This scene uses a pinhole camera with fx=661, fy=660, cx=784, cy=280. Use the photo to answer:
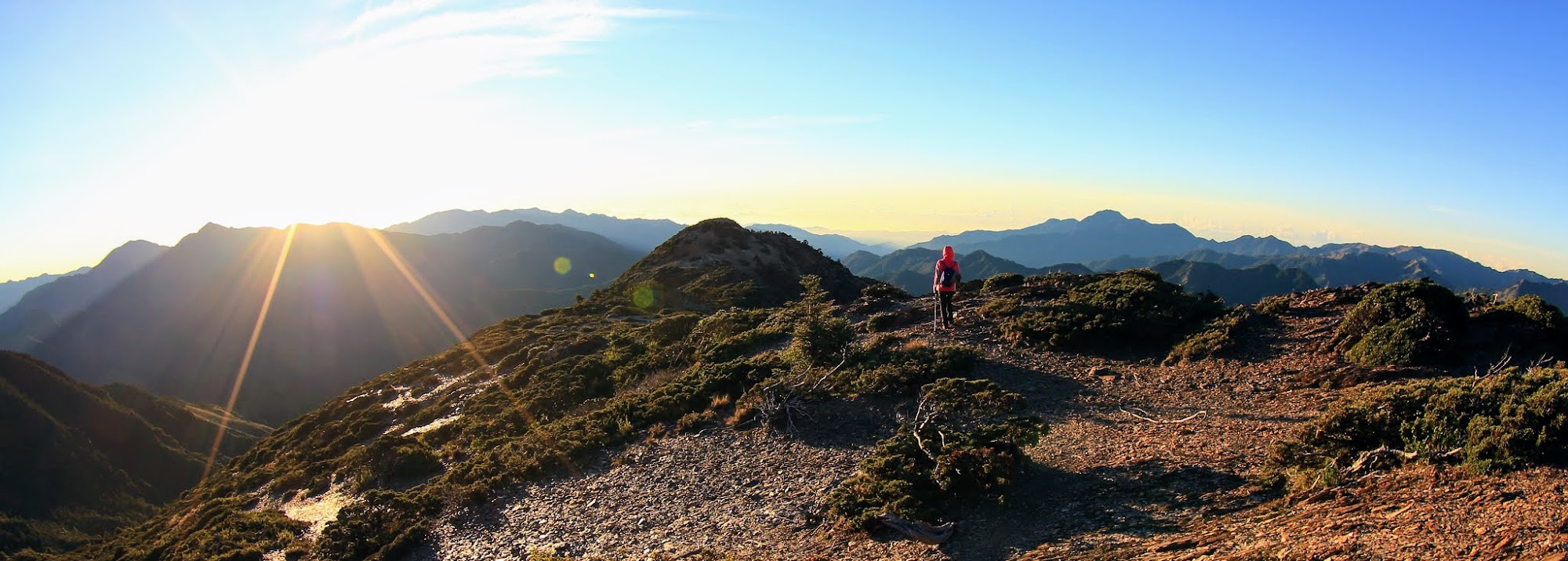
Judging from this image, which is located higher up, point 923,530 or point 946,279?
point 946,279

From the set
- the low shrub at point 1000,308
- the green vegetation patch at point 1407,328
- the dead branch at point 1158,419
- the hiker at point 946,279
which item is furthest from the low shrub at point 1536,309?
the hiker at point 946,279

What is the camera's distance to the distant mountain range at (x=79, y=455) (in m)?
39.9

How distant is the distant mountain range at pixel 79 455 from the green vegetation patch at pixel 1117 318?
47603 mm

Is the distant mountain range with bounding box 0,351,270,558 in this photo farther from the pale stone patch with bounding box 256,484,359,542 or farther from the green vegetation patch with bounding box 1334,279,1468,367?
the green vegetation patch with bounding box 1334,279,1468,367

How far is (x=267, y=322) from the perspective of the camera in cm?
13412

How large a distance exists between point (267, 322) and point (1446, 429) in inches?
6671

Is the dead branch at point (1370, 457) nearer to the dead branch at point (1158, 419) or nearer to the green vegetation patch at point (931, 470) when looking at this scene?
the dead branch at point (1158, 419)

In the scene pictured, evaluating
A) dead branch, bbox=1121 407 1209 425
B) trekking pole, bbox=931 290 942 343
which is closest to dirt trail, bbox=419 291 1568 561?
dead branch, bbox=1121 407 1209 425

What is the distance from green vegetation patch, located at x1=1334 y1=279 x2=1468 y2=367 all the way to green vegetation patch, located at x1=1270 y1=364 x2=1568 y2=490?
3.74 m

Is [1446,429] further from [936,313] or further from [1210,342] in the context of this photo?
[936,313]

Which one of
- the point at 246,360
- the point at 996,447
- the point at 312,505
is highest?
the point at 996,447

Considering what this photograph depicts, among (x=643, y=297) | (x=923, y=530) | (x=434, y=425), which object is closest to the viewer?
(x=923, y=530)

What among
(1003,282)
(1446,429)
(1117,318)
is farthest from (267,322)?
(1446,429)

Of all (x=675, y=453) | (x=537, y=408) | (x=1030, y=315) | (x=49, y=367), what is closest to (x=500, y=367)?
(x=537, y=408)
